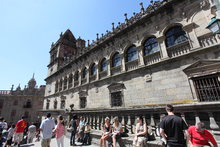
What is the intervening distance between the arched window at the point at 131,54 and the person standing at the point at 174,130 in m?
8.42

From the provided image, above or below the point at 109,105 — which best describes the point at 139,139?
below

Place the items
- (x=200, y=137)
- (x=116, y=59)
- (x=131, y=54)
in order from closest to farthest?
(x=200, y=137)
(x=131, y=54)
(x=116, y=59)

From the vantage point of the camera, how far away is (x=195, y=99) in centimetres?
679

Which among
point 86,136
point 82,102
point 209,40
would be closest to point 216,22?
point 209,40

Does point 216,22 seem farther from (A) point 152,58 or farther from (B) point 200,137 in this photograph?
(A) point 152,58

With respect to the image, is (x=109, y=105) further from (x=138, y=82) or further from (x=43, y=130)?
(x=43, y=130)

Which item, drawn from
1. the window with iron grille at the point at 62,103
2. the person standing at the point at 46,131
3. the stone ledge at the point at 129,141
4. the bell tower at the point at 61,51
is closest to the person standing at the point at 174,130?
the stone ledge at the point at 129,141

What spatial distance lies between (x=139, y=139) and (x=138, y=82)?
5634 millimetres

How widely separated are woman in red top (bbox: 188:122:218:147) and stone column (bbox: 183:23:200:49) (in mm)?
6213

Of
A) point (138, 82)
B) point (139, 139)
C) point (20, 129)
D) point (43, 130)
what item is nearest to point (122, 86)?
point (138, 82)

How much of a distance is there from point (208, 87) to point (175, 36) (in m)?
4.36

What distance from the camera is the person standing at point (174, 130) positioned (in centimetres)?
268

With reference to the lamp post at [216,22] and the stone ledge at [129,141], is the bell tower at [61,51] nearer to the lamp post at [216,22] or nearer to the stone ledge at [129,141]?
the stone ledge at [129,141]

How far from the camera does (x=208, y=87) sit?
21.7ft
